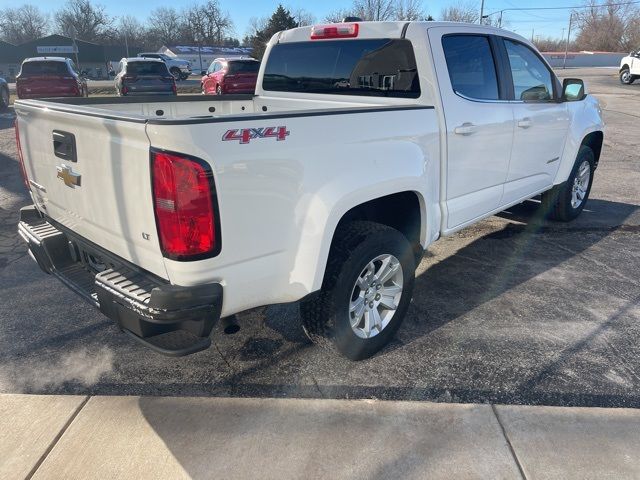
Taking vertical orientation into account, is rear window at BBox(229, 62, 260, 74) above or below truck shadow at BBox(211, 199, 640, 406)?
above

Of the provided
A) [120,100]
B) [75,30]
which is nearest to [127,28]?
[75,30]

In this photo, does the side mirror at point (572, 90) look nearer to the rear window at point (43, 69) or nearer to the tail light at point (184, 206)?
the tail light at point (184, 206)

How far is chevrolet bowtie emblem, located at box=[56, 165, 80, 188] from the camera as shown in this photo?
273 centimetres

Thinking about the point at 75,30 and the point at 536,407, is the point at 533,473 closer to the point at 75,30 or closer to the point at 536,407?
the point at 536,407

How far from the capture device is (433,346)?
3.38 meters

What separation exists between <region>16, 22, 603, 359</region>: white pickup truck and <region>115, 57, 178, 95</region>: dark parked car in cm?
1510

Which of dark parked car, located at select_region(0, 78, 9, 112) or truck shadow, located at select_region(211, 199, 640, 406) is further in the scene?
dark parked car, located at select_region(0, 78, 9, 112)

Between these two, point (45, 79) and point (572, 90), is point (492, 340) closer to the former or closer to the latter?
point (572, 90)

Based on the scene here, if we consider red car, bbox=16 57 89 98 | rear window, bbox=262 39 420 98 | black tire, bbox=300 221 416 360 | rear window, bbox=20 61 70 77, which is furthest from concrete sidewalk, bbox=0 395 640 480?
rear window, bbox=20 61 70 77

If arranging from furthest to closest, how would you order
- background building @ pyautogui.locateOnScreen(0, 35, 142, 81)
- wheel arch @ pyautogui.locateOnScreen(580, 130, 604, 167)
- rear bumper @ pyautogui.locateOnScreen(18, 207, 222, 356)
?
background building @ pyautogui.locateOnScreen(0, 35, 142, 81) → wheel arch @ pyautogui.locateOnScreen(580, 130, 604, 167) → rear bumper @ pyautogui.locateOnScreen(18, 207, 222, 356)

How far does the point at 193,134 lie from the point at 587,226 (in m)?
5.16

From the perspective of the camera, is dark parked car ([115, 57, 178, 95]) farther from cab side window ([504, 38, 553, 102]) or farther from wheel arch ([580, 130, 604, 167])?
cab side window ([504, 38, 553, 102])

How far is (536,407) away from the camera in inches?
110

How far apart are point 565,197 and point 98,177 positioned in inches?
191
